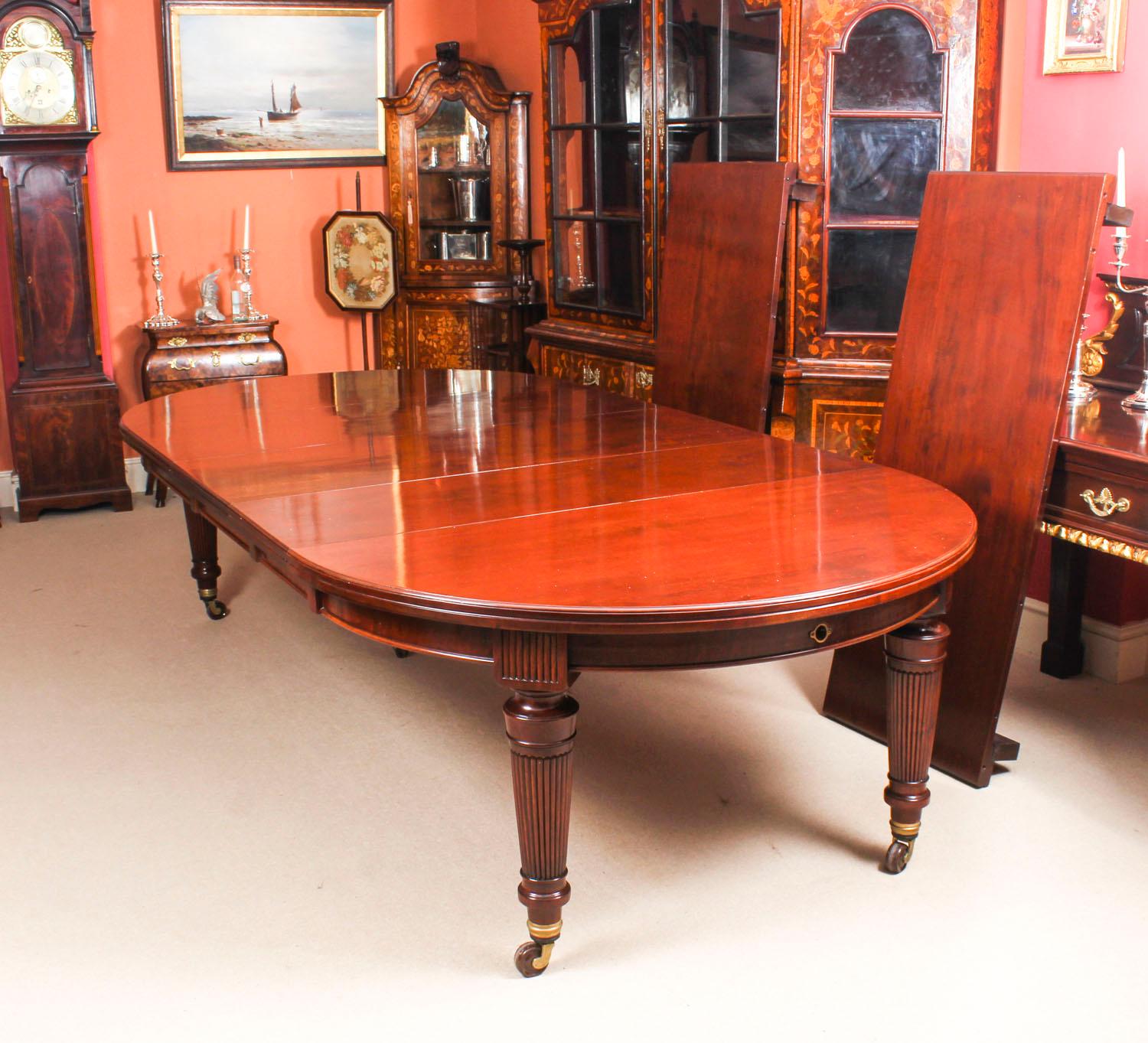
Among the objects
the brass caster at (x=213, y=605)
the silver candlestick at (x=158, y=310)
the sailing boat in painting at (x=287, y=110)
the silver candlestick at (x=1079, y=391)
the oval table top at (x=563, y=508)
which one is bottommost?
the brass caster at (x=213, y=605)

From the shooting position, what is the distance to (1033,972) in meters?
2.24

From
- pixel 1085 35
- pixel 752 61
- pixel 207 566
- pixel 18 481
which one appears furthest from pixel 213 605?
pixel 1085 35

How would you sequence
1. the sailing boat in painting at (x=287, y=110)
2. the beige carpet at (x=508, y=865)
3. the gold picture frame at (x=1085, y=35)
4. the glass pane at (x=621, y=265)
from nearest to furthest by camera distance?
the beige carpet at (x=508, y=865)
the gold picture frame at (x=1085, y=35)
the glass pane at (x=621, y=265)
the sailing boat in painting at (x=287, y=110)

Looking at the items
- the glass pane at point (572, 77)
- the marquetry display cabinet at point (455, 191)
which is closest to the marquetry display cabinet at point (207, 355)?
the marquetry display cabinet at point (455, 191)

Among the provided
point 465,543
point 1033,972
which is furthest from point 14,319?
point 1033,972

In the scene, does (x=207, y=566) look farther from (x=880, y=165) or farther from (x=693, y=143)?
(x=880, y=165)

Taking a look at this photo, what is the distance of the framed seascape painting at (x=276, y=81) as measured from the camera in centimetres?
569

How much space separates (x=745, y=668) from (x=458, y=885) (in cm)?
135

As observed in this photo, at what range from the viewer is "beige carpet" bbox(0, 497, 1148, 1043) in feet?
7.14

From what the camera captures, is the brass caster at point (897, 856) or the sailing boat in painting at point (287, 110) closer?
the brass caster at point (897, 856)

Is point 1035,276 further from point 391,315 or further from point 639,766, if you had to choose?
point 391,315

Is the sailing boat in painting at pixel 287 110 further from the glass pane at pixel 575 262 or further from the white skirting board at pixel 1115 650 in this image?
the white skirting board at pixel 1115 650

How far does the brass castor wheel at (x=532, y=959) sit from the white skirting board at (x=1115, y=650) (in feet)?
6.25

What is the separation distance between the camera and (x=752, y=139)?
153 inches
